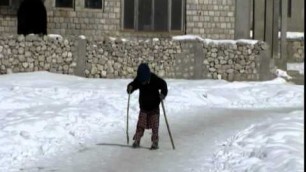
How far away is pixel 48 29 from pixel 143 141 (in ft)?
43.5

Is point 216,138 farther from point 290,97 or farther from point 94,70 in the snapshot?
point 94,70

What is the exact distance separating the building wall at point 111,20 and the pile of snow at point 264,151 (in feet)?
42.7

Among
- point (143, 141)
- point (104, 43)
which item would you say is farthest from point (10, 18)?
point (143, 141)

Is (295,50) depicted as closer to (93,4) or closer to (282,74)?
(282,74)

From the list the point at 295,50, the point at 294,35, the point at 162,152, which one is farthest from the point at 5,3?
the point at 294,35

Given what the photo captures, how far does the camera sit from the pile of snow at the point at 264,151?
7.55 m

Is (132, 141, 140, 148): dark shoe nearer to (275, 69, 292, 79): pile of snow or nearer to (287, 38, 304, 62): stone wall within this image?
(275, 69, 292, 79): pile of snow

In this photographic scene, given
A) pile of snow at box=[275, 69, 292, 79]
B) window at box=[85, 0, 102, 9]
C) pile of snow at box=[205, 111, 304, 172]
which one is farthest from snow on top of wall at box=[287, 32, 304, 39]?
pile of snow at box=[205, 111, 304, 172]

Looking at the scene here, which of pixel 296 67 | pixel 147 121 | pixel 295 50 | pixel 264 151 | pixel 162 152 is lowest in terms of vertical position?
pixel 162 152

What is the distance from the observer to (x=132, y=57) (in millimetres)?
21266

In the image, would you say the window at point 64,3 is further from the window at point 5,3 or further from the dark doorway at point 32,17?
the window at point 5,3

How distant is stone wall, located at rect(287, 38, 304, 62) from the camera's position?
99.3ft

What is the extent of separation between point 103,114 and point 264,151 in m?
5.32

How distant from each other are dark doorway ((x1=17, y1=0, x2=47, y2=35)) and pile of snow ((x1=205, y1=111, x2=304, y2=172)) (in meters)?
13.9
